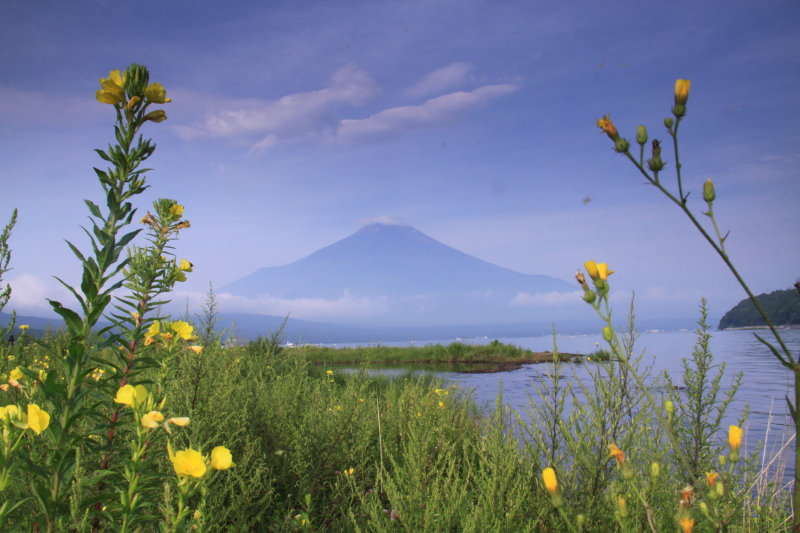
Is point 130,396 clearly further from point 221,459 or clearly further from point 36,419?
point 221,459

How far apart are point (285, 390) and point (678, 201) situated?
3356mm

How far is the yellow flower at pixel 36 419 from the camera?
0.90 m

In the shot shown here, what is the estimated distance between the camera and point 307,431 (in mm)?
3102

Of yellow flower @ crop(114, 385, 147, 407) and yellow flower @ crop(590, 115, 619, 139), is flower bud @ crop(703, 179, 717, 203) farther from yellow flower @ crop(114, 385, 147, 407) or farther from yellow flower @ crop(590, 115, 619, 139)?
yellow flower @ crop(114, 385, 147, 407)

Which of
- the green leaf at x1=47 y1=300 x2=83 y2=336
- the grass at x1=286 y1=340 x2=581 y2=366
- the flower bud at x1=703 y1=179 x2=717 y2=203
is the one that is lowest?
the grass at x1=286 y1=340 x2=581 y2=366

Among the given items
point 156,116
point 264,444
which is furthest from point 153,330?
point 264,444

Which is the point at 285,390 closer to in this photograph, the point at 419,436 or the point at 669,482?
the point at 419,436

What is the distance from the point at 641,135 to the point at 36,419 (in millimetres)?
1468

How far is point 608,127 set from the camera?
40.2 inches

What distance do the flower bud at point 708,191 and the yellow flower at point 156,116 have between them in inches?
53.6

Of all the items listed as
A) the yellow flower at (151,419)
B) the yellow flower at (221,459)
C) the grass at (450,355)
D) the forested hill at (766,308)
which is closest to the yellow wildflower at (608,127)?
the yellow flower at (221,459)

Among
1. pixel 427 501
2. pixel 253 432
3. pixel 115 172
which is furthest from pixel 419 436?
pixel 115 172

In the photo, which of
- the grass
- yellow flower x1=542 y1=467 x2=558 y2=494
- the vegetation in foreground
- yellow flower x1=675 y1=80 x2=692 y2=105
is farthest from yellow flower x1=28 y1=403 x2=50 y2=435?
the grass

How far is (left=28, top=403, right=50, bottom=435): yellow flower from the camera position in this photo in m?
0.90
